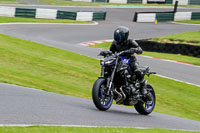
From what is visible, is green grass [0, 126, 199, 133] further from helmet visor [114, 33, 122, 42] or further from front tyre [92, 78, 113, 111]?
helmet visor [114, 33, 122, 42]

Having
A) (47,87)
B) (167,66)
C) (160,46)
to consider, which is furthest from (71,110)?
(160,46)

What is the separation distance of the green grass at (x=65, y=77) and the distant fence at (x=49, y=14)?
13352mm

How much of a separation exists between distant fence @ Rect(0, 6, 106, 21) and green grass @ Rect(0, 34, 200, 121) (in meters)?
13.4

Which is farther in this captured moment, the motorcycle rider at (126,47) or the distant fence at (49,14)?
the distant fence at (49,14)

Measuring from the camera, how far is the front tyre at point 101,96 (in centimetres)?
818

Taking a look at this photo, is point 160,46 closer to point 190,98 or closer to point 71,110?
point 190,98

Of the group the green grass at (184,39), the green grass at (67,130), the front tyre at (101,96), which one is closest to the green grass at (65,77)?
the front tyre at (101,96)

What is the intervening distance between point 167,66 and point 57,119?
→ 12.9 metres

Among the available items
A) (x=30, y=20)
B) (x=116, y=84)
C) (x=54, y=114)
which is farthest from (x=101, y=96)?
(x=30, y=20)

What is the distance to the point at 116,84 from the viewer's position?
8.91 m

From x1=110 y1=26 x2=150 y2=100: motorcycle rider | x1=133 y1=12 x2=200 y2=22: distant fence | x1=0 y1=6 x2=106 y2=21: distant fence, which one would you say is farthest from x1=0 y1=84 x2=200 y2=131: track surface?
x1=133 y1=12 x2=200 y2=22: distant fence

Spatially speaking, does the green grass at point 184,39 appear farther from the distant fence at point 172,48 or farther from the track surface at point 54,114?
the track surface at point 54,114

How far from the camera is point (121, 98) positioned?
880 cm

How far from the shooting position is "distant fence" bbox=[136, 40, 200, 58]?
74.2 ft
